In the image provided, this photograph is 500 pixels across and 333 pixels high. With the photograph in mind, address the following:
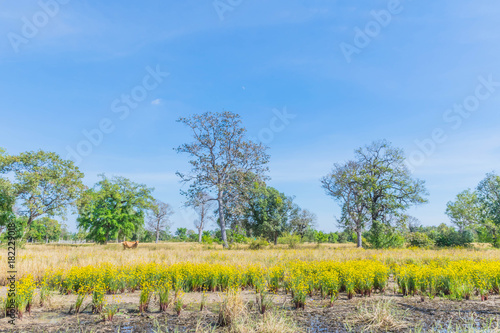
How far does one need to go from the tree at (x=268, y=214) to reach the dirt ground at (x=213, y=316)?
32.4 metres

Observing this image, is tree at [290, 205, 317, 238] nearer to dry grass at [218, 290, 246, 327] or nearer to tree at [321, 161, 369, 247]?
tree at [321, 161, 369, 247]

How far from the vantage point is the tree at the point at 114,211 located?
3909 cm

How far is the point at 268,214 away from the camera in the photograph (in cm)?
4131

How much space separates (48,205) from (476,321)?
121 ft

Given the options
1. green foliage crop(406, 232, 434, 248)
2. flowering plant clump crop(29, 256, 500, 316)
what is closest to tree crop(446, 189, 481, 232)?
green foliage crop(406, 232, 434, 248)

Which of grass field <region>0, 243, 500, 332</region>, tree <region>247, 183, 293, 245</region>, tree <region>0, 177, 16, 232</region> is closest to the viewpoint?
grass field <region>0, 243, 500, 332</region>

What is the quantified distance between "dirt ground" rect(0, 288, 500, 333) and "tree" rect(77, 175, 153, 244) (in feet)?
111

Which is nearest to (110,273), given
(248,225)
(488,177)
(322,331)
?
(322,331)

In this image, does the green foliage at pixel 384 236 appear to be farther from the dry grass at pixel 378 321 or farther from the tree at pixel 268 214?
the dry grass at pixel 378 321

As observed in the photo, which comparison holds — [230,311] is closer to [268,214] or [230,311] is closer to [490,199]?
[268,214]

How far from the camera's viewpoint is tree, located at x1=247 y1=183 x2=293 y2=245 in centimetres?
4069

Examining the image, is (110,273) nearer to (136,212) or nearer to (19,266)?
(19,266)

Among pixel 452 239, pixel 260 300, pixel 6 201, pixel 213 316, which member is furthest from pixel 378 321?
pixel 452 239

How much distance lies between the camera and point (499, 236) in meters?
40.6
